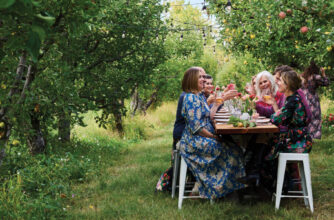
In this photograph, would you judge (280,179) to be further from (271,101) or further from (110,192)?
(110,192)

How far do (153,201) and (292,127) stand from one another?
196 centimetres

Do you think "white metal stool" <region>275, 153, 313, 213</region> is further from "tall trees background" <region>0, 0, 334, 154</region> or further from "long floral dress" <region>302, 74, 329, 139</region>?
"long floral dress" <region>302, 74, 329, 139</region>

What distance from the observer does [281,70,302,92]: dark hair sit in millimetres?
4188

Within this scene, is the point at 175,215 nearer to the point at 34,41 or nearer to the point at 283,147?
the point at 283,147

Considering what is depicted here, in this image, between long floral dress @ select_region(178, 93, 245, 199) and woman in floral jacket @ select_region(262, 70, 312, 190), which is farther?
long floral dress @ select_region(178, 93, 245, 199)

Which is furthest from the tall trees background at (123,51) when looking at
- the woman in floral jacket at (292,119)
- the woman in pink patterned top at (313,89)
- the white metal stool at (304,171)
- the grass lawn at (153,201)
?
the white metal stool at (304,171)

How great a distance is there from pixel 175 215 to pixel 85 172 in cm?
259

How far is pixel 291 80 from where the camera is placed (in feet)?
13.8

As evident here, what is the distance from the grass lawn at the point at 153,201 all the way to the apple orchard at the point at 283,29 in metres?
1.78

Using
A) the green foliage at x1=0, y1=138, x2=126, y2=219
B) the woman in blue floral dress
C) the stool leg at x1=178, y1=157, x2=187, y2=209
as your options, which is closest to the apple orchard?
the woman in blue floral dress

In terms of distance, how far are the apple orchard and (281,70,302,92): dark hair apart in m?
0.49

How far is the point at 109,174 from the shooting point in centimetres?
627

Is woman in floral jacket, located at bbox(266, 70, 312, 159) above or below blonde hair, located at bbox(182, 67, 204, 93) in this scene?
below

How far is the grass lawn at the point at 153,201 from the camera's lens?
4004mm
